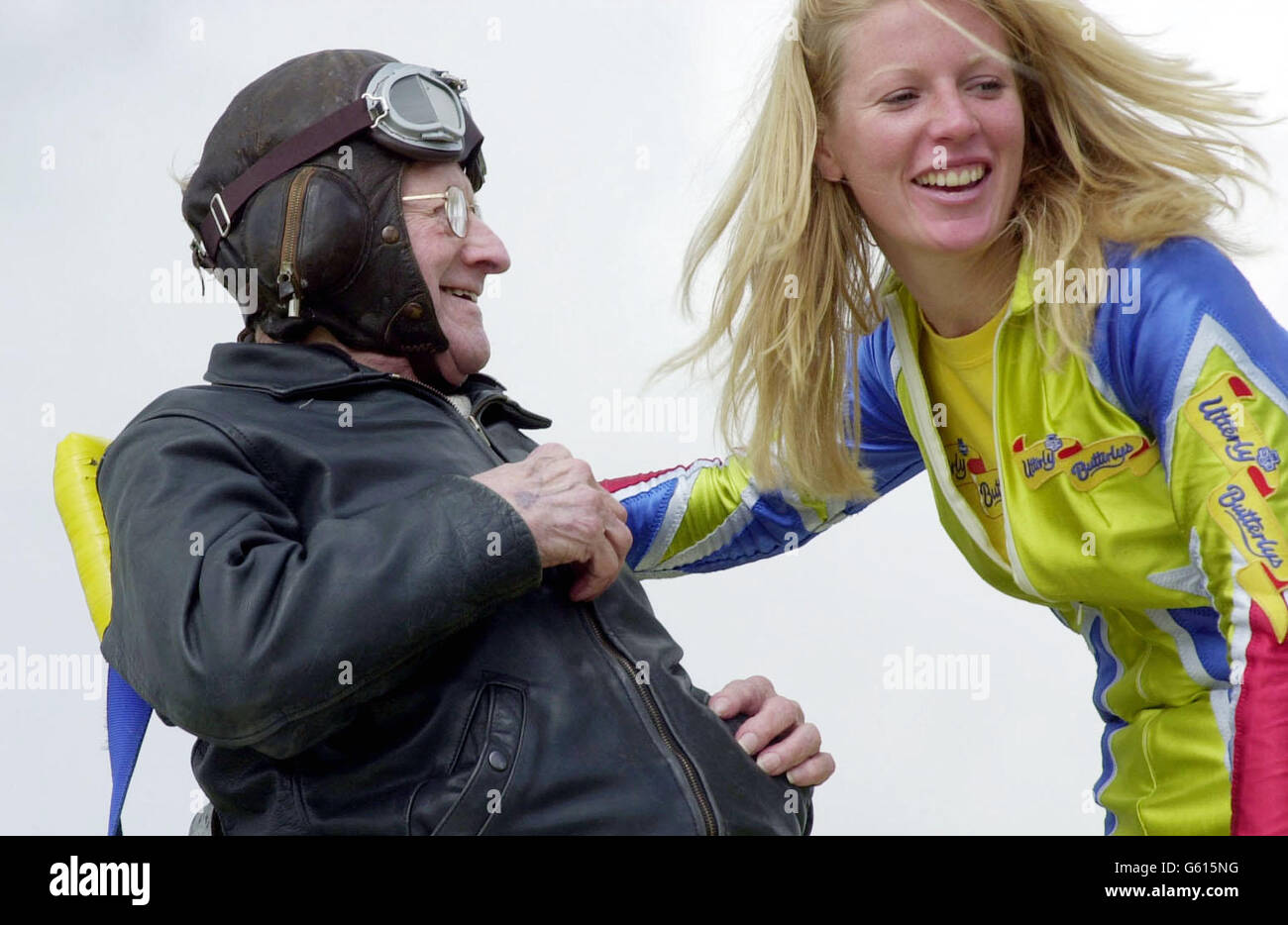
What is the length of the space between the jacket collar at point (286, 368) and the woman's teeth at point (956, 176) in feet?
2.89

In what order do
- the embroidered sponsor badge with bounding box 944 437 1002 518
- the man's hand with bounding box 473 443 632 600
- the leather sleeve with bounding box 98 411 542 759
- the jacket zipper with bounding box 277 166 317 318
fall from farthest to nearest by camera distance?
1. the embroidered sponsor badge with bounding box 944 437 1002 518
2. the jacket zipper with bounding box 277 166 317 318
3. the man's hand with bounding box 473 443 632 600
4. the leather sleeve with bounding box 98 411 542 759

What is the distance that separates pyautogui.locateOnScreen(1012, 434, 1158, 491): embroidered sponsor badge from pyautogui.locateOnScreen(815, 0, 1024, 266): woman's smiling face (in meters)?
0.33

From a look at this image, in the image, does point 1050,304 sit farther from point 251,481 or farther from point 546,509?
point 251,481

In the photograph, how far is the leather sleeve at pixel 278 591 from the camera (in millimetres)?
1814

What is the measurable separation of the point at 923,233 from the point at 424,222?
0.76m

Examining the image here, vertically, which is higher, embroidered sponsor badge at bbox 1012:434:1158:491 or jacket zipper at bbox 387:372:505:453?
jacket zipper at bbox 387:372:505:453

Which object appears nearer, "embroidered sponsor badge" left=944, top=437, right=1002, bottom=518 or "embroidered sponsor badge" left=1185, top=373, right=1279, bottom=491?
"embroidered sponsor badge" left=1185, top=373, right=1279, bottom=491

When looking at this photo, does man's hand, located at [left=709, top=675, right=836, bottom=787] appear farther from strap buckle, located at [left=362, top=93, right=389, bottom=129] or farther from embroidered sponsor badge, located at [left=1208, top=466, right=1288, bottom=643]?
strap buckle, located at [left=362, top=93, right=389, bottom=129]

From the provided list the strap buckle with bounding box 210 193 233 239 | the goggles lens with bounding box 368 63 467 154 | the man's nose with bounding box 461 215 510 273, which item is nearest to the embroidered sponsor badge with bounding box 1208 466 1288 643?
the man's nose with bounding box 461 215 510 273

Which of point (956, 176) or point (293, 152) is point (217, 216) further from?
point (956, 176)

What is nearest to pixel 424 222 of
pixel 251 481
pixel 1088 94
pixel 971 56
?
pixel 251 481

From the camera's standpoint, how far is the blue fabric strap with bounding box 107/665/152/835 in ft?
7.10

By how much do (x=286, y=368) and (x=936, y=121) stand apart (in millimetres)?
1026

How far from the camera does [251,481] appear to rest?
Result: 6.50 ft
